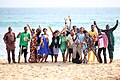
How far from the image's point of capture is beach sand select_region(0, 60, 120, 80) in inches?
453

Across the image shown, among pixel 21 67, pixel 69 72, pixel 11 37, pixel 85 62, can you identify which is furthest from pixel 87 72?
pixel 11 37

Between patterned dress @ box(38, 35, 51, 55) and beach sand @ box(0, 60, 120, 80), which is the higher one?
patterned dress @ box(38, 35, 51, 55)

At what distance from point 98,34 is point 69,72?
2.53 metres

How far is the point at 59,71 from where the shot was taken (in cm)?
1230

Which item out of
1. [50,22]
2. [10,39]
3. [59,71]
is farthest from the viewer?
[50,22]

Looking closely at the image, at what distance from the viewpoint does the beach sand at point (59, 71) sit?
1150cm

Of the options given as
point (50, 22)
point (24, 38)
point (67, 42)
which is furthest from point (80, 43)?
point (50, 22)

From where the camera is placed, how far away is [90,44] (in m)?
13.8

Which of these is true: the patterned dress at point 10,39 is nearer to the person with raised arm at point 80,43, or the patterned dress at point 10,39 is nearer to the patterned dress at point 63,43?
the patterned dress at point 63,43

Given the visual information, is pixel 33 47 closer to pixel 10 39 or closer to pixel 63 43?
pixel 10 39

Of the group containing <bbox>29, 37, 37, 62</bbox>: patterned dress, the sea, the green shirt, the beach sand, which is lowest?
the beach sand

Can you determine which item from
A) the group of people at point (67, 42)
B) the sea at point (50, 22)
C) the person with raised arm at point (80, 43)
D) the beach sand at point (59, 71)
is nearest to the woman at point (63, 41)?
the group of people at point (67, 42)

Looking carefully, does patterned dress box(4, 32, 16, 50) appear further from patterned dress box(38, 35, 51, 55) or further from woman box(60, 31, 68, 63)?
woman box(60, 31, 68, 63)

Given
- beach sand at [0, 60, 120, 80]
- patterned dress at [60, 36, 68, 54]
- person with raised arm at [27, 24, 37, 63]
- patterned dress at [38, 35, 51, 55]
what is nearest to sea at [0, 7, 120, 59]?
person with raised arm at [27, 24, 37, 63]
